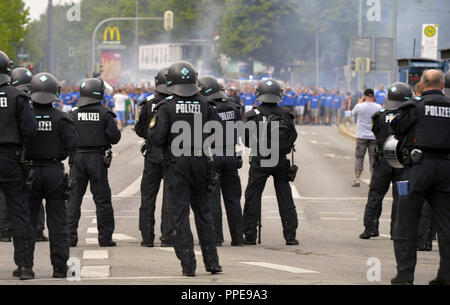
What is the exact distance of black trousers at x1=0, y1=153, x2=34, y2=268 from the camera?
10.3 m

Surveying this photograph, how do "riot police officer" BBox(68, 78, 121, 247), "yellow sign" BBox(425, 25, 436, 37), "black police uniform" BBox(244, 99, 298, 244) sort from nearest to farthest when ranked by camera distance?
"riot police officer" BBox(68, 78, 121, 247)
"black police uniform" BBox(244, 99, 298, 244)
"yellow sign" BBox(425, 25, 436, 37)

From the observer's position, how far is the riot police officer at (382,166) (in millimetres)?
14117

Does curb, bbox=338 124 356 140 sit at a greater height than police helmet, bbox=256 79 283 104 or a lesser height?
lesser

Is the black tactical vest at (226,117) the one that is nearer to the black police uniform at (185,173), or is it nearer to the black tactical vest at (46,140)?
the black police uniform at (185,173)

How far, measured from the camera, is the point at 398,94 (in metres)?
14.1

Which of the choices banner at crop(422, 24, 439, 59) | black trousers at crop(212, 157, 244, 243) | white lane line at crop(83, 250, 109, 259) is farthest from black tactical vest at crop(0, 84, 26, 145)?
banner at crop(422, 24, 439, 59)

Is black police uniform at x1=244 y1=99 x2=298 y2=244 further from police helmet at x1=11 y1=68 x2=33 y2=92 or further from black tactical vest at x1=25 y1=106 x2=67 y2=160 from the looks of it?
black tactical vest at x1=25 y1=106 x2=67 y2=160

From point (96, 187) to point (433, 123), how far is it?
535 cm

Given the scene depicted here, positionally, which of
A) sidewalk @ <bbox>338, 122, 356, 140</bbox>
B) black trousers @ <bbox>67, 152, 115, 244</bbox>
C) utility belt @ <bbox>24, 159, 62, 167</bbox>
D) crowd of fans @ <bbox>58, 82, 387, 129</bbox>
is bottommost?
sidewalk @ <bbox>338, 122, 356, 140</bbox>

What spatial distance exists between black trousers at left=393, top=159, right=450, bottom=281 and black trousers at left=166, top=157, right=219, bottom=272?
1871mm

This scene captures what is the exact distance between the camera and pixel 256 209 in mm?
13969
